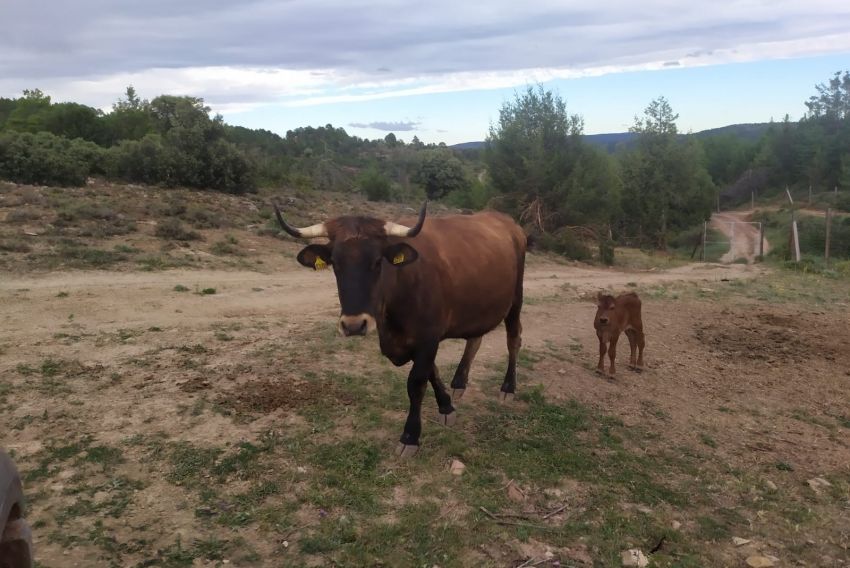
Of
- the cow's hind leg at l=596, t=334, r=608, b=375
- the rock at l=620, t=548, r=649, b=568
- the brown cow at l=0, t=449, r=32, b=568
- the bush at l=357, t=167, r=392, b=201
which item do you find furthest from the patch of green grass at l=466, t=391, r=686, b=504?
the bush at l=357, t=167, r=392, b=201

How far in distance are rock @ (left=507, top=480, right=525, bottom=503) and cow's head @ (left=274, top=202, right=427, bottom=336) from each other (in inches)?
68.1

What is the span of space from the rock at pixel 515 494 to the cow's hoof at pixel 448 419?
1220 millimetres

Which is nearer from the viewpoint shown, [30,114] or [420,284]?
[420,284]

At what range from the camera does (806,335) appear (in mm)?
11117

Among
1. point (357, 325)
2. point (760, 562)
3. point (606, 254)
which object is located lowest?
point (606, 254)

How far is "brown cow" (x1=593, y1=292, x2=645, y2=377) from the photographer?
26.9 feet

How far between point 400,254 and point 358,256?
337 mm

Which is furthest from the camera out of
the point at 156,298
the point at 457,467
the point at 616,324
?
the point at 156,298

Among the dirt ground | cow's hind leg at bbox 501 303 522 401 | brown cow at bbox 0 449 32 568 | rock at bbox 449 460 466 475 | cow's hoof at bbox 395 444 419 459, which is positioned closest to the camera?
brown cow at bbox 0 449 32 568

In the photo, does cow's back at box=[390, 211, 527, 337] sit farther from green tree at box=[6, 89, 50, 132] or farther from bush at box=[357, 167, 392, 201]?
green tree at box=[6, 89, 50, 132]

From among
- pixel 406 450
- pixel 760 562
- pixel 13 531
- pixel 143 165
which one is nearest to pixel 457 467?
pixel 406 450

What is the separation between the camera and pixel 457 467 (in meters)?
A: 5.25

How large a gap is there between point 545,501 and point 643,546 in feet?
2.62

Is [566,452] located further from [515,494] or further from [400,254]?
[400,254]
